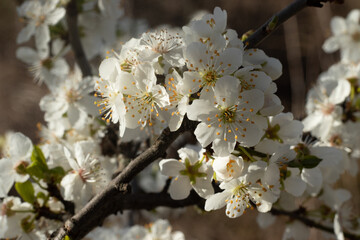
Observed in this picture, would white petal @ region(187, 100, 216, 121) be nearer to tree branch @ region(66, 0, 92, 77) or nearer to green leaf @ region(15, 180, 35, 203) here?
green leaf @ region(15, 180, 35, 203)

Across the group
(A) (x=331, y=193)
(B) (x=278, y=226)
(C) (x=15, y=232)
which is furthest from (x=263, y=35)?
(B) (x=278, y=226)

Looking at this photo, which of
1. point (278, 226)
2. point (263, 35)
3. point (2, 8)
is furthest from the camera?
point (2, 8)

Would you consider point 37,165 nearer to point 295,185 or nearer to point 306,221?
point 295,185

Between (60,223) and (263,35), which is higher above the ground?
(263,35)

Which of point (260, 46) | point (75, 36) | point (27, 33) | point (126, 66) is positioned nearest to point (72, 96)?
point (75, 36)

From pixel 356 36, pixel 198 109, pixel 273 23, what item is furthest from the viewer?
pixel 356 36

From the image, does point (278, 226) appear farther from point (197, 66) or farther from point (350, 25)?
point (197, 66)
